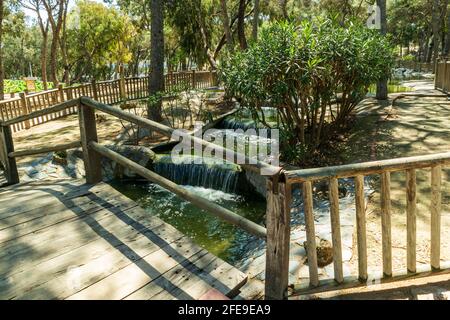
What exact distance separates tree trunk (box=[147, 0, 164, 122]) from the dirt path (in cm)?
528

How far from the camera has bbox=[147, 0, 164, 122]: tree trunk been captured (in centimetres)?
977

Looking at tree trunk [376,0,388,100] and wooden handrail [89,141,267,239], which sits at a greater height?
tree trunk [376,0,388,100]

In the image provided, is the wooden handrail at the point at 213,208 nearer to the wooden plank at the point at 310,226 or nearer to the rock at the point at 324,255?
the wooden plank at the point at 310,226

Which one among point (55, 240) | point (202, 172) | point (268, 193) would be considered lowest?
point (202, 172)

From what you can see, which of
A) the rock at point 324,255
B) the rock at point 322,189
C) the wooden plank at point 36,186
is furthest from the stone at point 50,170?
the rock at point 324,255

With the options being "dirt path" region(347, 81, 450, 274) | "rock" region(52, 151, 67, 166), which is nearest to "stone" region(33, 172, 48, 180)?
"rock" region(52, 151, 67, 166)

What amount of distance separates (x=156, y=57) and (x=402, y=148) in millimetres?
6739

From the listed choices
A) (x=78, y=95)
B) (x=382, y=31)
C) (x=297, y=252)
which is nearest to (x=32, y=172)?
(x=297, y=252)

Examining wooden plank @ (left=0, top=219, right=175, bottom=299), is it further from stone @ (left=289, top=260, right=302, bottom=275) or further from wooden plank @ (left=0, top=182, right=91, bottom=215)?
stone @ (left=289, top=260, right=302, bottom=275)

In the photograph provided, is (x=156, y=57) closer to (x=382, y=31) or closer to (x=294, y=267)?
(x=382, y=31)

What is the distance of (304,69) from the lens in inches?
223

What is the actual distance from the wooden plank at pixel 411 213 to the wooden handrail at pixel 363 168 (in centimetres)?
8

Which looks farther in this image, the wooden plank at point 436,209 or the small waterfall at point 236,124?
the small waterfall at point 236,124

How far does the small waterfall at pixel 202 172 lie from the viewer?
22.0 ft
